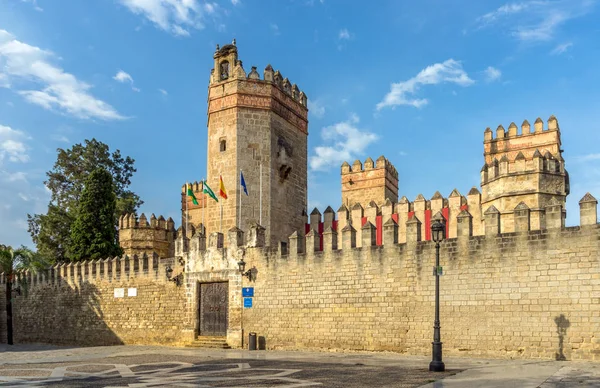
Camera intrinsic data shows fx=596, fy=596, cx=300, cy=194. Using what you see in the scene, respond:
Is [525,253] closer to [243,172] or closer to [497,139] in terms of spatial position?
[243,172]

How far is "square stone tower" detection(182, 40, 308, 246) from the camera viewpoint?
24672 mm

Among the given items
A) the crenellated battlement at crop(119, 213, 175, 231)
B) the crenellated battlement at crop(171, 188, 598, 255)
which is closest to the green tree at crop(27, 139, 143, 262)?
the crenellated battlement at crop(119, 213, 175, 231)

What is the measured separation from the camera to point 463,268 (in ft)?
50.7

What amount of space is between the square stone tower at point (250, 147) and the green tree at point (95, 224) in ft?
28.8

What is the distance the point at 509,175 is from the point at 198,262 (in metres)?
11.2

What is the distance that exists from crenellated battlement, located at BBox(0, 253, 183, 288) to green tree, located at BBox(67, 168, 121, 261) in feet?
8.54

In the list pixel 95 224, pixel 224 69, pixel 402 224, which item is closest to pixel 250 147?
pixel 224 69

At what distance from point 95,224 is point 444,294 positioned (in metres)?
21.8

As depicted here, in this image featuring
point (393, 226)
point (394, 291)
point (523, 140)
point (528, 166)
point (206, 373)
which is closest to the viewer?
point (206, 373)

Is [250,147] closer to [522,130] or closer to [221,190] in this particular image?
[221,190]

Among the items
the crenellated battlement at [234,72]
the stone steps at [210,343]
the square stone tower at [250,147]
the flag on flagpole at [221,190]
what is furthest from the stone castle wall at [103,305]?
the crenellated battlement at [234,72]

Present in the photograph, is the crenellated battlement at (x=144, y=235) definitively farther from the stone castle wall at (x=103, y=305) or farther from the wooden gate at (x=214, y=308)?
the wooden gate at (x=214, y=308)

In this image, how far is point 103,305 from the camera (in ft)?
81.4

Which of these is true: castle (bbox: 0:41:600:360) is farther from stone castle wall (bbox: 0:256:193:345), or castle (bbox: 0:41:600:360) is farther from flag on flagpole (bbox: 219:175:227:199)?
flag on flagpole (bbox: 219:175:227:199)
